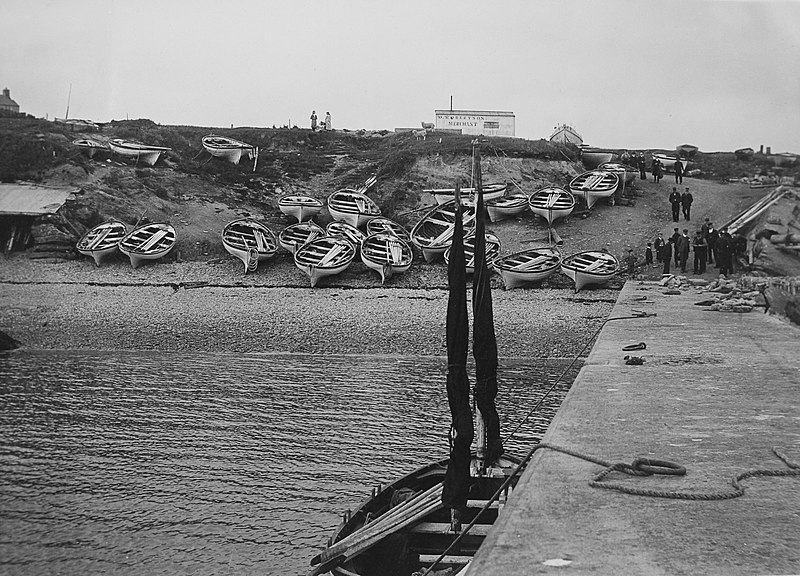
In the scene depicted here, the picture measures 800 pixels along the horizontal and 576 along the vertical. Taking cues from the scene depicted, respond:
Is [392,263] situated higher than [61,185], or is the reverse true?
[61,185]

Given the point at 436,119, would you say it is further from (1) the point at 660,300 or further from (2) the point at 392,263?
(1) the point at 660,300

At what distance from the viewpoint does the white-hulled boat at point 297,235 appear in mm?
35019

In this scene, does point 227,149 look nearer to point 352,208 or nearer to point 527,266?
point 352,208

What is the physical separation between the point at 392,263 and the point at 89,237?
43.6 ft

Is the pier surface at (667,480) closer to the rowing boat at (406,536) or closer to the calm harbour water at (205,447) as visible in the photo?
the rowing boat at (406,536)

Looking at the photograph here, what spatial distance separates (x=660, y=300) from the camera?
77.4ft

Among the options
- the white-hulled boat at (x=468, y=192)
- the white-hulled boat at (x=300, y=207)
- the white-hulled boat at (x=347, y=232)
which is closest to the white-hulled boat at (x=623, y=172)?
the white-hulled boat at (x=468, y=192)

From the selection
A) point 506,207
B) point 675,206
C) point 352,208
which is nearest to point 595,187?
point 675,206

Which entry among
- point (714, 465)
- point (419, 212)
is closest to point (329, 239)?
point (419, 212)

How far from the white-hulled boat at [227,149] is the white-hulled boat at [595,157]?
67.6ft

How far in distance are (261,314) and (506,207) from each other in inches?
598

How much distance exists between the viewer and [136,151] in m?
46.0

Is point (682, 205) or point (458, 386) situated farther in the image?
point (682, 205)

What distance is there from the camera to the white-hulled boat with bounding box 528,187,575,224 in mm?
37550
